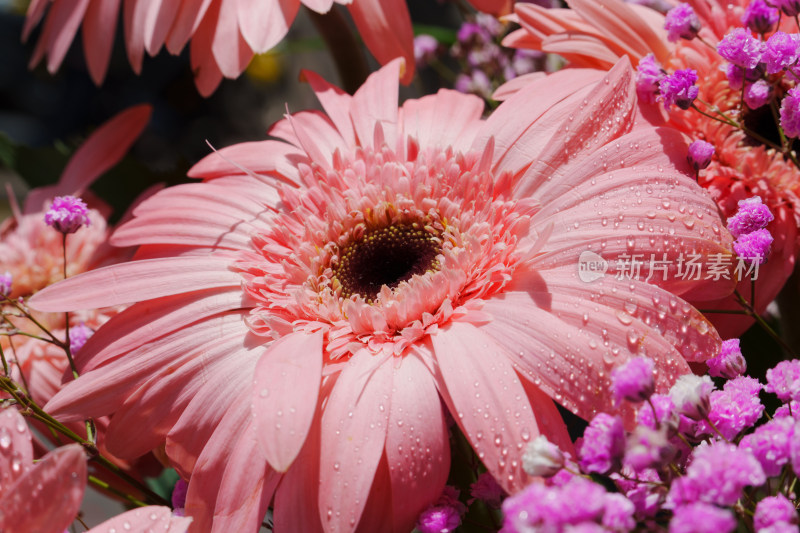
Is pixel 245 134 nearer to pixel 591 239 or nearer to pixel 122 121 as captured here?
pixel 122 121

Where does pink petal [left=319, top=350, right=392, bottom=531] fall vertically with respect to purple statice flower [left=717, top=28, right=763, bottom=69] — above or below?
below

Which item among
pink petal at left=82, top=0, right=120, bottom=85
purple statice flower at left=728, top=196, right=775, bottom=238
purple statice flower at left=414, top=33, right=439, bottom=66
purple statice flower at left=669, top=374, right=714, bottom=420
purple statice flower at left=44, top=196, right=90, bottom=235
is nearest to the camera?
purple statice flower at left=669, top=374, right=714, bottom=420

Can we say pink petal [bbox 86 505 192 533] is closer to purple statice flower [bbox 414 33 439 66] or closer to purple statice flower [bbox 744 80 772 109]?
purple statice flower [bbox 744 80 772 109]

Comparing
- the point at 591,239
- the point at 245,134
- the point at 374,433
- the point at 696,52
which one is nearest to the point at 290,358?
the point at 374,433

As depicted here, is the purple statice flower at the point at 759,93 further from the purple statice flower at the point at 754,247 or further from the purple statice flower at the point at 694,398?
the purple statice flower at the point at 694,398

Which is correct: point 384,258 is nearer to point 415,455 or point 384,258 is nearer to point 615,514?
point 415,455

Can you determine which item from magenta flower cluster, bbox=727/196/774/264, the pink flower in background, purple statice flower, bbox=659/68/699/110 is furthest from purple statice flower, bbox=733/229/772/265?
the pink flower in background

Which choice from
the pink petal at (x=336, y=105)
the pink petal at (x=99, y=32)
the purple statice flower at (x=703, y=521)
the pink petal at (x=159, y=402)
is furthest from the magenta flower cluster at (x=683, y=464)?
the pink petal at (x=99, y=32)
